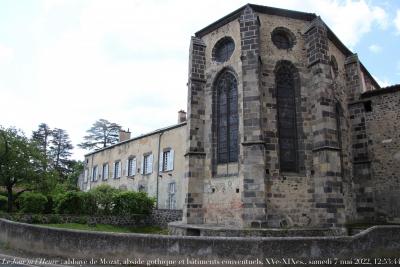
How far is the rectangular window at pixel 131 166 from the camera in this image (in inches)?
1221

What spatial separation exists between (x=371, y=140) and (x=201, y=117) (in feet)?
27.5

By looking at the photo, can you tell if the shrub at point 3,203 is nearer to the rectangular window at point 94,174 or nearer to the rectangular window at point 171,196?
the rectangular window at point 171,196

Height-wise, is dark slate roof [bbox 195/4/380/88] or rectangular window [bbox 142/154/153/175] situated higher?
dark slate roof [bbox 195/4/380/88]

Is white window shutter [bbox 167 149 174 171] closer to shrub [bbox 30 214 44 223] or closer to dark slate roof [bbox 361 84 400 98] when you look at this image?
shrub [bbox 30 214 44 223]

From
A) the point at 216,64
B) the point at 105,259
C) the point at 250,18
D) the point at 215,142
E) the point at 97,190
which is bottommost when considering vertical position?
the point at 105,259

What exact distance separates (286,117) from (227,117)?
2.43 meters

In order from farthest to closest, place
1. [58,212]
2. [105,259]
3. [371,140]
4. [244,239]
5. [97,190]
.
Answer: [97,190] → [58,212] → [371,140] → [105,259] → [244,239]

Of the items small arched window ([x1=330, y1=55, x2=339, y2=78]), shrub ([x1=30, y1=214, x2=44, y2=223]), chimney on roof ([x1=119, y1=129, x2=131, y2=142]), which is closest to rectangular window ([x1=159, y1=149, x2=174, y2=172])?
shrub ([x1=30, y1=214, x2=44, y2=223])

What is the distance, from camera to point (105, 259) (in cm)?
875

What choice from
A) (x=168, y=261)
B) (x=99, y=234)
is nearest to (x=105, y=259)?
(x=99, y=234)

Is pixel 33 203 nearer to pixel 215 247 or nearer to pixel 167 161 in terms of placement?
pixel 167 161

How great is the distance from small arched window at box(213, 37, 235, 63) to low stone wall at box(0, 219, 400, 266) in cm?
924

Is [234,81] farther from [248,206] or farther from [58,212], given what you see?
[58,212]

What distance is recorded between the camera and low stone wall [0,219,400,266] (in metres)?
7.99
